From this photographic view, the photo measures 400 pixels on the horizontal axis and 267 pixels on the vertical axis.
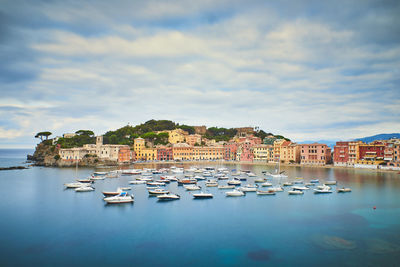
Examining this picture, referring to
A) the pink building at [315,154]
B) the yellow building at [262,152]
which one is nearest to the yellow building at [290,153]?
the pink building at [315,154]

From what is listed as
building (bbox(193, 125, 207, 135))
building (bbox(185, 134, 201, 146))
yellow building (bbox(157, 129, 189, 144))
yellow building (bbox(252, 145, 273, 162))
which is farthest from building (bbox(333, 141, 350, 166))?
building (bbox(193, 125, 207, 135))

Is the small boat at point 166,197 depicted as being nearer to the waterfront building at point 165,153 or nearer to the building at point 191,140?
the waterfront building at point 165,153

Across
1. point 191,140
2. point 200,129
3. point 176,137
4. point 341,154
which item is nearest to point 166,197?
point 341,154

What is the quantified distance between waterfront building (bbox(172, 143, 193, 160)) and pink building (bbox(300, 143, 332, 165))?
3309 centimetres

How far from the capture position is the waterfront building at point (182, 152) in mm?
86438

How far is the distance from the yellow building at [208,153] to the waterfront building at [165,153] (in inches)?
295

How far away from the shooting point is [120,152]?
248ft

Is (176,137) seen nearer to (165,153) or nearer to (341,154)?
(165,153)

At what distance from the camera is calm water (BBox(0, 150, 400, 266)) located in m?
15.4

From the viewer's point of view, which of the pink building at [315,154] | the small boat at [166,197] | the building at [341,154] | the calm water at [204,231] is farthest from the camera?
the pink building at [315,154]

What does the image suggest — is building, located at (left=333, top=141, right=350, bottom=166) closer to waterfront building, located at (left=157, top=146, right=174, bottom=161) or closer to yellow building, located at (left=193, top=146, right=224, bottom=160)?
yellow building, located at (left=193, top=146, right=224, bottom=160)

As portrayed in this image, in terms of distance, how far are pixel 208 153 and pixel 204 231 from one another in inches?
2739

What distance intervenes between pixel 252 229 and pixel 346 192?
62.7 ft

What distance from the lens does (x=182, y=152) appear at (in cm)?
8700
